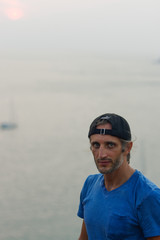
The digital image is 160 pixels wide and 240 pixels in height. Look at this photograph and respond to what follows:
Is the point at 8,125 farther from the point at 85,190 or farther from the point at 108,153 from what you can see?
the point at 108,153

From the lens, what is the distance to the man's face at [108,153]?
1.16 metres

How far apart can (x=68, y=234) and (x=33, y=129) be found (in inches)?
546

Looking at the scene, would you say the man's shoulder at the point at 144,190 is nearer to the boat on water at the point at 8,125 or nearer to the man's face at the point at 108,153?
the man's face at the point at 108,153

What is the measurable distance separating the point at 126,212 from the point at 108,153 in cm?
18

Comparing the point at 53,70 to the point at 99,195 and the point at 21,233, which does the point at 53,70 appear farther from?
the point at 99,195

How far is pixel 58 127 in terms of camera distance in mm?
35469

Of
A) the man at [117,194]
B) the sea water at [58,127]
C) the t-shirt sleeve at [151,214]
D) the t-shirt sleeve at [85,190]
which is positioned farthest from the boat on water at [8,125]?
the t-shirt sleeve at [151,214]

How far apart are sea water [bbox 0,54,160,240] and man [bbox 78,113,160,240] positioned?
66.3 feet

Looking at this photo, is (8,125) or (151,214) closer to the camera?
(151,214)

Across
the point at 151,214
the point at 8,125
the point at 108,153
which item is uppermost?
the point at 8,125

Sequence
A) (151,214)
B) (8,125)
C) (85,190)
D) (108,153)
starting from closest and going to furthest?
(151,214) → (108,153) → (85,190) → (8,125)

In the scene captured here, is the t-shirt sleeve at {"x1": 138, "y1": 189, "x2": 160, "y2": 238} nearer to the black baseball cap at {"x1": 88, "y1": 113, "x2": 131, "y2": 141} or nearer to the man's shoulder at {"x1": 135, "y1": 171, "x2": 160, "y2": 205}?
the man's shoulder at {"x1": 135, "y1": 171, "x2": 160, "y2": 205}

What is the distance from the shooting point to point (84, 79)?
40.2 metres

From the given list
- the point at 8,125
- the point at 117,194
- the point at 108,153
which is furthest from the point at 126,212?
the point at 8,125
